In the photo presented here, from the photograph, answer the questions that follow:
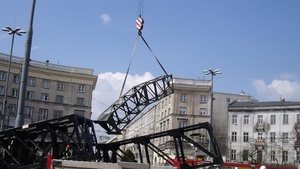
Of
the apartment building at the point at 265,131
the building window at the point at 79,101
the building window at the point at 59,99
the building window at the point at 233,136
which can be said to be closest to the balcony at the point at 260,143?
the apartment building at the point at 265,131

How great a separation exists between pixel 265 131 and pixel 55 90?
43.2 meters

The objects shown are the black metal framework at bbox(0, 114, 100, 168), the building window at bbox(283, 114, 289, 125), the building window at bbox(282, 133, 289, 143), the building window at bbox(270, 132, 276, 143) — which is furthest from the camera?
the building window at bbox(270, 132, 276, 143)

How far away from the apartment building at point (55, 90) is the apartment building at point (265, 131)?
3089cm

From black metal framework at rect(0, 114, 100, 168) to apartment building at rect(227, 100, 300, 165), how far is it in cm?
7199

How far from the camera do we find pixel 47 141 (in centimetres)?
1705

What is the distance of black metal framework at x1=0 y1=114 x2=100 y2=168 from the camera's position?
15.3 metres

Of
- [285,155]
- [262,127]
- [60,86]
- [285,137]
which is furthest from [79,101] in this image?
[285,155]

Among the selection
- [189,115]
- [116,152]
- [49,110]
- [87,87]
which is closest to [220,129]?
[189,115]

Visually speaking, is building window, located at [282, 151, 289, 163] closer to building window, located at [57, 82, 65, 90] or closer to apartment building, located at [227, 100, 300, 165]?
apartment building, located at [227, 100, 300, 165]

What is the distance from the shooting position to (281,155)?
88.4 metres

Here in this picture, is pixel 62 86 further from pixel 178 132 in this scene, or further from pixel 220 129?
pixel 178 132

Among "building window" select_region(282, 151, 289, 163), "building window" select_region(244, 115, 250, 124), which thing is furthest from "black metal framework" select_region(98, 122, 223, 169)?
"building window" select_region(244, 115, 250, 124)

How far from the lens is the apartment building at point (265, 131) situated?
88125 mm

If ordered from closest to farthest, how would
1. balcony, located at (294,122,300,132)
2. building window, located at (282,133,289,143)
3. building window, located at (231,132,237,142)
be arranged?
balcony, located at (294,122,300,132)
building window, located at (282,133,289,143)
building window, located at (231,132,237,142)
